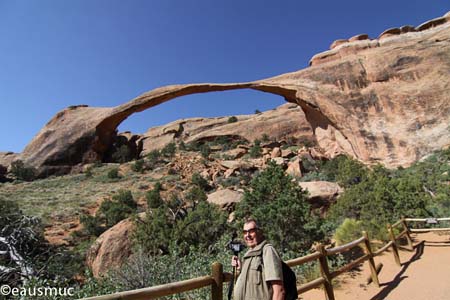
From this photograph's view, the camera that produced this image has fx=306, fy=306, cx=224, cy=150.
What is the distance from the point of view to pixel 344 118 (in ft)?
61.3

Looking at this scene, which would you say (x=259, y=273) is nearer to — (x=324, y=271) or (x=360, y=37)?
(x=324, y=271)

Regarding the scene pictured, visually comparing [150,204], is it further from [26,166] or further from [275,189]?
[26,166]

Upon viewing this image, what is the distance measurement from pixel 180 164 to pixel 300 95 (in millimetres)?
10992

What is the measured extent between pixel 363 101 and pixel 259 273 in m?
18.4

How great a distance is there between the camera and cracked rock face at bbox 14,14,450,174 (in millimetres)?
16109

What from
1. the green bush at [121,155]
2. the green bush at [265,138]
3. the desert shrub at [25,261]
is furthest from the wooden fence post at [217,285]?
the green bush at [265,138]

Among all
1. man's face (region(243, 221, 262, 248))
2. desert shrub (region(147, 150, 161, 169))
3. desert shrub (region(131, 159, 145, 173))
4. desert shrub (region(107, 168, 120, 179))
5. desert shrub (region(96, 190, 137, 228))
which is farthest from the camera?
desert shrub (region(147, 150, 161, 169))

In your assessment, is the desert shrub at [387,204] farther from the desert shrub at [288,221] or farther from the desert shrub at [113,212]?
the desert shrub at [113,212]

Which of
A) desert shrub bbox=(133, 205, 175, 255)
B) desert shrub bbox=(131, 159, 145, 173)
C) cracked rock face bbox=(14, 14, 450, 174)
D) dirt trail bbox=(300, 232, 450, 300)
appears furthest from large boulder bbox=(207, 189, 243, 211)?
desert shrub bbox=(131, 159, 145, 173)

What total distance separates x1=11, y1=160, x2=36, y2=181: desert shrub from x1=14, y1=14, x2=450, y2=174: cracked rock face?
918 millimetres

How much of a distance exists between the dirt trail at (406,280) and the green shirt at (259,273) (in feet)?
11.8

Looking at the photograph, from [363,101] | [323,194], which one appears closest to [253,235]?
[323,194]

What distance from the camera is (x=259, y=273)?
2.02 metres

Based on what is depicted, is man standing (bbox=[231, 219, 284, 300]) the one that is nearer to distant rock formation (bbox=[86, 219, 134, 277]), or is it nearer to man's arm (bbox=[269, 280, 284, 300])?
man's arm (bbox=[269, 280, 284, 300])
